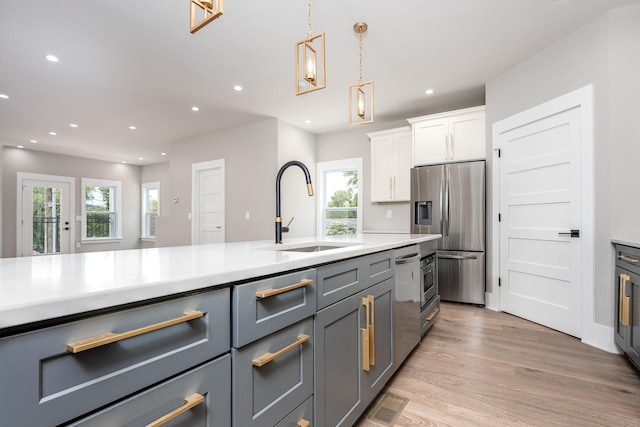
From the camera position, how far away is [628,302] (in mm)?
2066

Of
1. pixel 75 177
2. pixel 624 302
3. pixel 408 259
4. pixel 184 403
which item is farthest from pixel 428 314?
pixel 75 177

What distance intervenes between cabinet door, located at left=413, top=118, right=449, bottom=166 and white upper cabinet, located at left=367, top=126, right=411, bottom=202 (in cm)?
34

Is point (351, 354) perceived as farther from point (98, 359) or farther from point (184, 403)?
point (98, 359)

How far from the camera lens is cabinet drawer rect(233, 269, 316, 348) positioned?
0.87 m

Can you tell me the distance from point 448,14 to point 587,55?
1.27 metres

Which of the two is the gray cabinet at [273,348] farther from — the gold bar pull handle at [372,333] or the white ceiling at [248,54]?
the white ceiling at [248,54]

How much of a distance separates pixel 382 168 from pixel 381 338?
11.9 ft

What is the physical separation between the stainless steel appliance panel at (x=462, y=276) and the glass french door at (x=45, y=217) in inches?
321

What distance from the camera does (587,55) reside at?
267 cm

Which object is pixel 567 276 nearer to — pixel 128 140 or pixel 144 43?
pixel 144 43

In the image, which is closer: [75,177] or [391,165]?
[391,165]

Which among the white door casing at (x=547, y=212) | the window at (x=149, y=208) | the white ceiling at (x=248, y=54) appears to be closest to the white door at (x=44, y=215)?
the window at (x=149, y=208)

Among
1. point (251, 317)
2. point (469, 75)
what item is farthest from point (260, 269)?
point (469, 75)

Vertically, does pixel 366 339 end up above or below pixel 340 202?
below
